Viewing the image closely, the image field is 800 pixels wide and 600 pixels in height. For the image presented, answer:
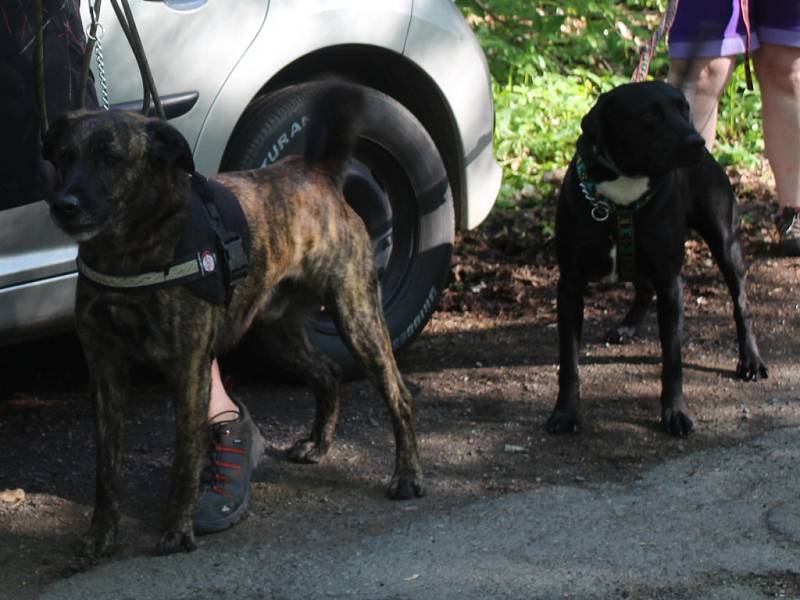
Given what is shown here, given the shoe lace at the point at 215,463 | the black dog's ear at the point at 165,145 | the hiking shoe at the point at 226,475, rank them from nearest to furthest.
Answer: the black dog's ear at the point at 165,145, the hiking shoe at the point at 226,475, the shoe lace at the point at 215,463

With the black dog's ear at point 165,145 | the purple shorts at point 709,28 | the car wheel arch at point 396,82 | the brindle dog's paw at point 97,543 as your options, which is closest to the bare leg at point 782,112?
the purple shorts at point 709,28

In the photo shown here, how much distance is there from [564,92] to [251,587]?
6213 millimetres

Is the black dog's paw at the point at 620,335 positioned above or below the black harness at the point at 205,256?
below

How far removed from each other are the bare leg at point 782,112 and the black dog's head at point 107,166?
382 cm

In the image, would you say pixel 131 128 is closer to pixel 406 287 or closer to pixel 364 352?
pixel 364 352

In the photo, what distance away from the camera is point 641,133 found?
500cm

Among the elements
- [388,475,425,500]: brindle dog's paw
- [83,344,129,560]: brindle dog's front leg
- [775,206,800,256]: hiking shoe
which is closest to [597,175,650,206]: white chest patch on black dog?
[388,475,425,500]: brindle dog's paw

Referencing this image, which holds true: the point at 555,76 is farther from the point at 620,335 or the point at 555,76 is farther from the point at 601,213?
the point at 601,213

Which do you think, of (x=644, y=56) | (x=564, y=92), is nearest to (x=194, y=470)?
(x=644, y=56)

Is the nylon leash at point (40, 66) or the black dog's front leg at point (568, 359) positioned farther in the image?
the black dog's front leg at point (568, 359)

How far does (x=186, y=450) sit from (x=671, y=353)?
192cm

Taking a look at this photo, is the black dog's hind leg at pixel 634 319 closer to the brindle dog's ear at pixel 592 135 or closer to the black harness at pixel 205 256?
the brindle dog's ear at pixel 592 135

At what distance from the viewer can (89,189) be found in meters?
3.76

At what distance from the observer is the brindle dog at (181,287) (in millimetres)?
3832
